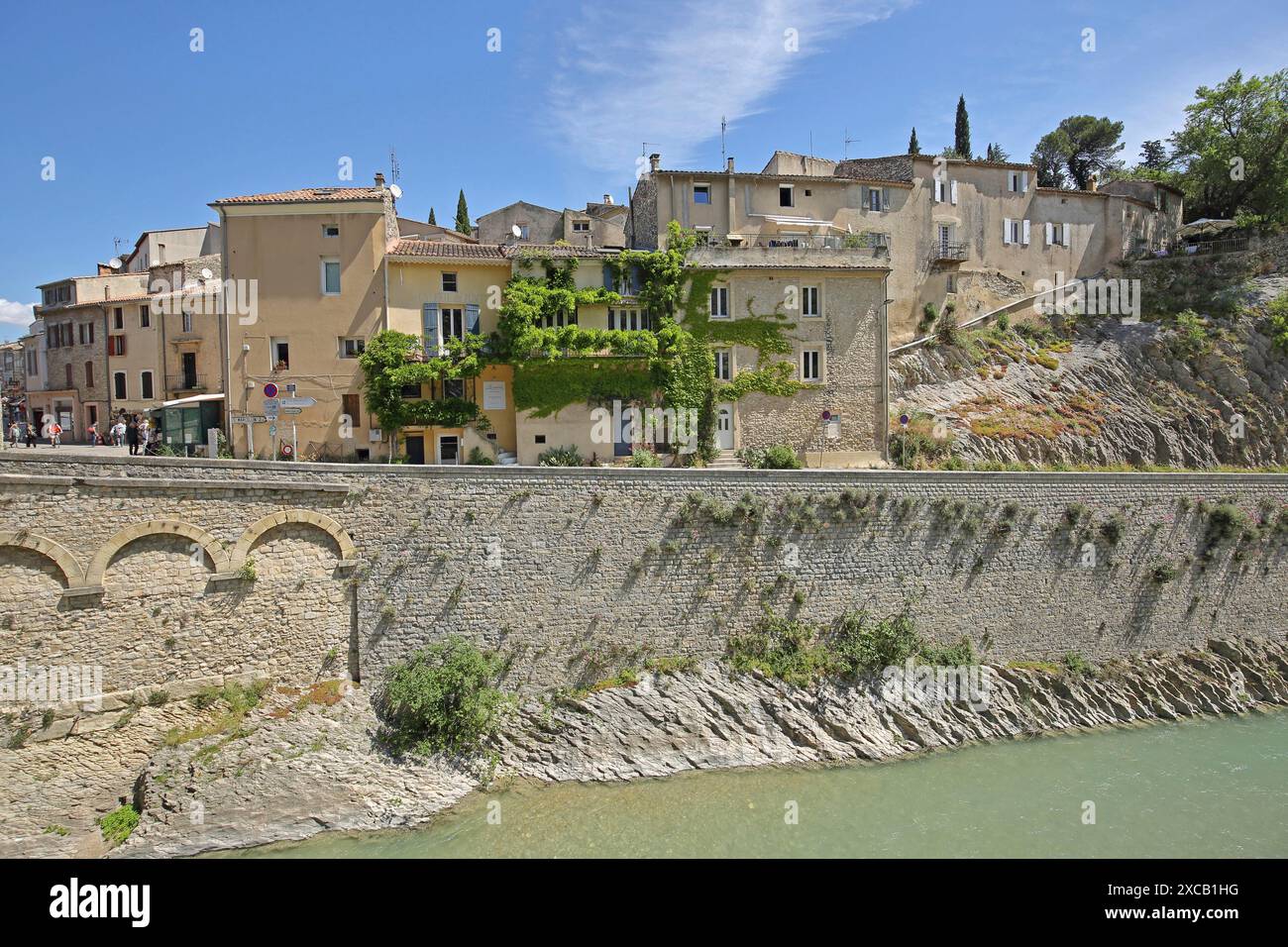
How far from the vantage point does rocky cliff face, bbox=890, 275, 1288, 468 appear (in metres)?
29.5

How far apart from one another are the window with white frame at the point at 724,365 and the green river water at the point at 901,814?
13949mm

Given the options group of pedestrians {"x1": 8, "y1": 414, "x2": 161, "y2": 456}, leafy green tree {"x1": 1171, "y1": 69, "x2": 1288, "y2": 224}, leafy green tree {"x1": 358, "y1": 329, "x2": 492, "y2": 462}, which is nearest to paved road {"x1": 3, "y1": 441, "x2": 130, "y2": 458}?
group of pedestrians {"x1": 8, "y1": 414, "x2": 161, "y2": 456}

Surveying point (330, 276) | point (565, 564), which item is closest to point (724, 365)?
point (565, 564)

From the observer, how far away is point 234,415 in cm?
2342

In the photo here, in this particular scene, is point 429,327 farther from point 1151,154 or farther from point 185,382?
point 1151,154

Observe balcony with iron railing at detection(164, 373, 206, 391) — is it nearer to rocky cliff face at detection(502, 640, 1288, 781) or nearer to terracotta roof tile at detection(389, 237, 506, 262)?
terracotta roof tile at detection(389, 237, 506, 262)

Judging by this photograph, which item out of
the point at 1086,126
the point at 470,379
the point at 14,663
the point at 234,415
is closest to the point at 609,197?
the point at 470,379

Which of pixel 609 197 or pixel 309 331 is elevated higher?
pixel 609 197

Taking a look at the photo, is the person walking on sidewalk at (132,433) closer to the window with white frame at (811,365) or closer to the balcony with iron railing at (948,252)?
the window with white frame at (811,365)

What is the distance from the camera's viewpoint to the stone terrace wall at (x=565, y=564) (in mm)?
14656

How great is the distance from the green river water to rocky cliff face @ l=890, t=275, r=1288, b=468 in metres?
13.8

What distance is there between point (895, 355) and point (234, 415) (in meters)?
26.1

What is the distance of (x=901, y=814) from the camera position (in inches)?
587

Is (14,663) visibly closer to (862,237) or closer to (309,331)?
(309,331)
